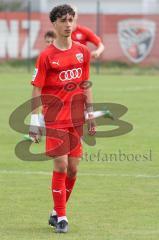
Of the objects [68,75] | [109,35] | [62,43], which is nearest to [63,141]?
[68,75]

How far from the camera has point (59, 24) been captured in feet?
27.0

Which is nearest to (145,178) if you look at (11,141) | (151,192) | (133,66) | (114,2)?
(151,192)

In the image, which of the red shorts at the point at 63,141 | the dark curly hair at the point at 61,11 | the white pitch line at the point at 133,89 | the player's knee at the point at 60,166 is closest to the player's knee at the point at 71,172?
the red shorts at the point at 63,141

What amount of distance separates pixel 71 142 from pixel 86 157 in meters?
4.79

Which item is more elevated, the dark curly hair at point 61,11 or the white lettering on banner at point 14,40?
the dark curly hair at point 61,11

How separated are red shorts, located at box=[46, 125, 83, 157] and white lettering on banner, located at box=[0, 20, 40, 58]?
94.5ft

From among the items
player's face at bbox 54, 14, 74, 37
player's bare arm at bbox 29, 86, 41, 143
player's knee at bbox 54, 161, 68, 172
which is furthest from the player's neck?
player's knee at bbox 54, 161, 68, 172

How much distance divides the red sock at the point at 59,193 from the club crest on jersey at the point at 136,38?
2738 centimetres

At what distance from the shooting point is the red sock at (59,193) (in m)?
8.27

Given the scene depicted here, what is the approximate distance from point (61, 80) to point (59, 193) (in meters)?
1.06

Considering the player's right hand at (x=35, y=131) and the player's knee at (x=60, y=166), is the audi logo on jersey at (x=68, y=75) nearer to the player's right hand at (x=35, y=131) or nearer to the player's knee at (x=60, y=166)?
the player's right hand at (x=35, y=131)

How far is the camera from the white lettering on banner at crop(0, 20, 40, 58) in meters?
37.2

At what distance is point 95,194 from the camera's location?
10.3 m

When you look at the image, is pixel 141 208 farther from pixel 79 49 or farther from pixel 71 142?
pixel 79 49
